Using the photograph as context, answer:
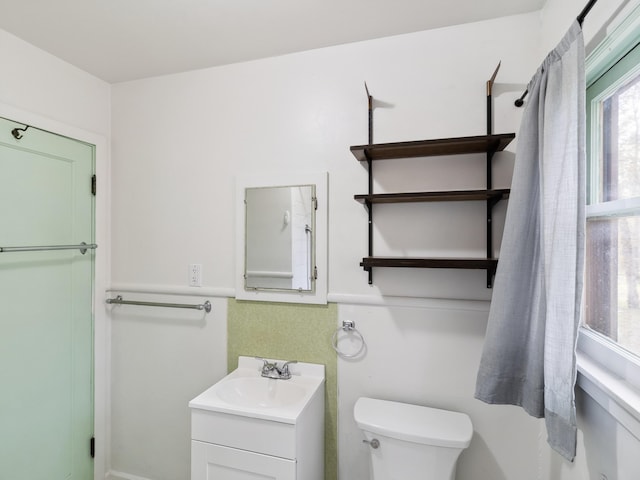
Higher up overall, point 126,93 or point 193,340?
point 126,93

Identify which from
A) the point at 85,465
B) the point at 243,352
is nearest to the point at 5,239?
the point at 243,352

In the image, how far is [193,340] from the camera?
5.86 ft

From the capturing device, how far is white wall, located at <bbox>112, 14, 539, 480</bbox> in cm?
141

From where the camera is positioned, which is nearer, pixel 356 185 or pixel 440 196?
pixel 440 196

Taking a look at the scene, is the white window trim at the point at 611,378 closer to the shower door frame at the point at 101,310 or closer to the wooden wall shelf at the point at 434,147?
the wooden wall shelf at the point at 434,147

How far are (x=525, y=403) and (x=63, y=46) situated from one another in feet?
8.15

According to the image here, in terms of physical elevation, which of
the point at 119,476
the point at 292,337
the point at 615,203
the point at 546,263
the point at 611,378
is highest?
the point at 615,203

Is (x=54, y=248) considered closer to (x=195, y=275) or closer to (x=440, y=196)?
(x=195, y=275)

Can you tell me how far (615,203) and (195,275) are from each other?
5.79 ft

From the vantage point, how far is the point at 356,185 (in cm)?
154

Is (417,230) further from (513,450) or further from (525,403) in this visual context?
(513,450)

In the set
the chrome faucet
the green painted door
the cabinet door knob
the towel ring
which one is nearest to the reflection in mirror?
the towel ring

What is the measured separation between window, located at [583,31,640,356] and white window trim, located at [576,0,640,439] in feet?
0.05

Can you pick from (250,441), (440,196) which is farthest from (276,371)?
(440,196)
